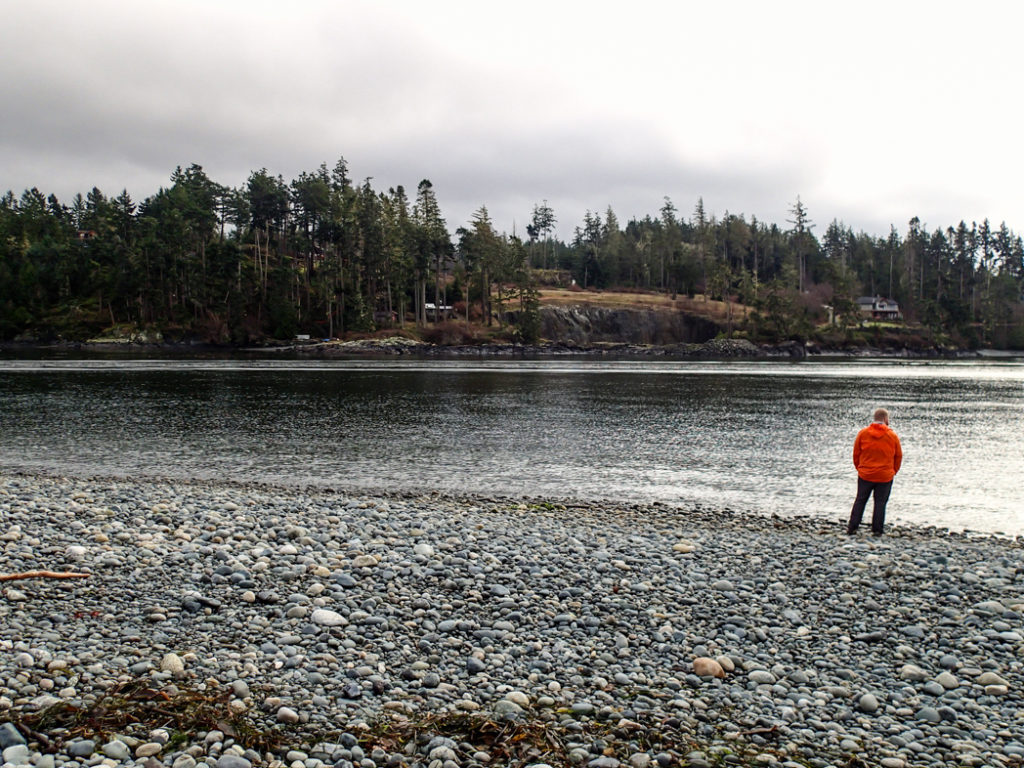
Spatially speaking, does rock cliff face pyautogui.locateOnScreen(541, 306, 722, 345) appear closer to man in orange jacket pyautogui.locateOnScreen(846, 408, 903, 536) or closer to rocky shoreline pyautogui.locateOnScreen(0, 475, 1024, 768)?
man in orange jacket pyautogui.locateOnScreen(846, 408, 903, 536)

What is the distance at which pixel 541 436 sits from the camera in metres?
32.5

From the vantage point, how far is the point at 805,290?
17088 cm

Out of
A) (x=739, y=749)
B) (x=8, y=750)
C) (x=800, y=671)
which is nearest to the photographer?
(x=8, y=750)

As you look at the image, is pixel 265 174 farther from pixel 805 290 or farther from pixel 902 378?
pixel 805 290

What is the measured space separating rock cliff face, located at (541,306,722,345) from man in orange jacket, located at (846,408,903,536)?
121 m

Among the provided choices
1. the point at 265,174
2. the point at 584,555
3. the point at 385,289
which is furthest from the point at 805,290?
the point at 584,555

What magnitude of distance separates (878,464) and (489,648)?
10.4 metres

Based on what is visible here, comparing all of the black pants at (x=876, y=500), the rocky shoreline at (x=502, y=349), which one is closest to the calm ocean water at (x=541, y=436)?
the black pants at (x=876, y=500)

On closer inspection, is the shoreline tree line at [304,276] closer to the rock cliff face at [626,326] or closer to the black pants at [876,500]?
the rock cliff face at [626,326]

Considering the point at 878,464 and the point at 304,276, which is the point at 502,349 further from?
the point at 878,464

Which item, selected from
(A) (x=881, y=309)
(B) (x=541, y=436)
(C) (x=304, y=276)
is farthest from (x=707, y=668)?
(A) (x=881, y=309)

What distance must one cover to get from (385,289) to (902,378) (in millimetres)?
90312

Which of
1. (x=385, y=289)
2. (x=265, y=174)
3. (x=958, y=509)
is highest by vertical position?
(x=265, y=174)

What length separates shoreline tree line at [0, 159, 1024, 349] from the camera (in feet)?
400
